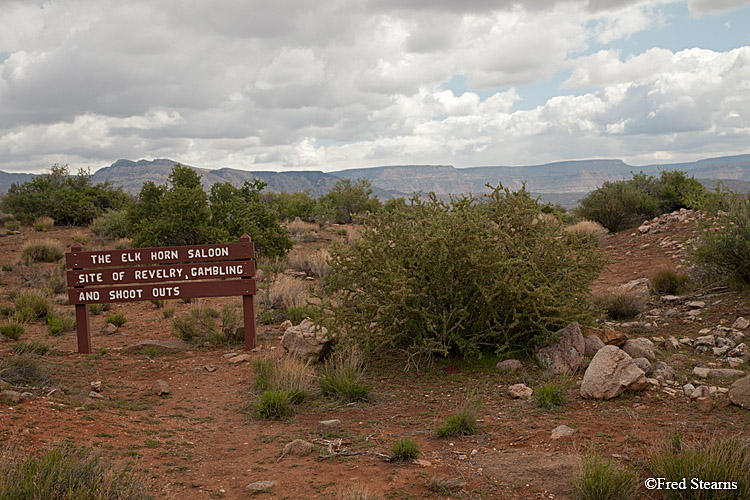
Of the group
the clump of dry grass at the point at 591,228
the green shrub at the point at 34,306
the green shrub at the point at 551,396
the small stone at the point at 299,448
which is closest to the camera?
the small stone at the point at 299,448

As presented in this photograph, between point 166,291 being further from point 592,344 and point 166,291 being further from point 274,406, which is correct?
point 592,344

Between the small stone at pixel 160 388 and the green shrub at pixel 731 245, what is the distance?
9952mm

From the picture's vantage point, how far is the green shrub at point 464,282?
838cm

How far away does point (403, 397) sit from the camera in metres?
7.64

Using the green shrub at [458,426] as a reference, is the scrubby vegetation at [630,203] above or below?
above

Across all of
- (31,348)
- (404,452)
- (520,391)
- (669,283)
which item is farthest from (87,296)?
(669,283)

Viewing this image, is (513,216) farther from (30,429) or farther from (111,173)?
(111,173)

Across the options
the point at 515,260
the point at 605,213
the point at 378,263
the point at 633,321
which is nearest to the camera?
the point at 515,260

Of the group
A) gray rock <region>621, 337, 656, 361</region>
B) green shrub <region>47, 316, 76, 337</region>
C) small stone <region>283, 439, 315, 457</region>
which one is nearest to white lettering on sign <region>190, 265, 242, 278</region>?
green shrub <region>47, 316, 76, 337</region>

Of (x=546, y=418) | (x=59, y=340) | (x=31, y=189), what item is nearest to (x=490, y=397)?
(x=546, y=418)

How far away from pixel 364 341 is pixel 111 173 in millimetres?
210049

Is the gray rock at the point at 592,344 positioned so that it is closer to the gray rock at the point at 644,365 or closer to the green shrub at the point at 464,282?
the green shrub at the point at 464,282

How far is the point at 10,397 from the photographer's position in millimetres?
6488

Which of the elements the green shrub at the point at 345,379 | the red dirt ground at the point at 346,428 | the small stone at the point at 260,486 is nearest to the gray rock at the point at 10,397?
the red dirt ground at the point at 346,428
